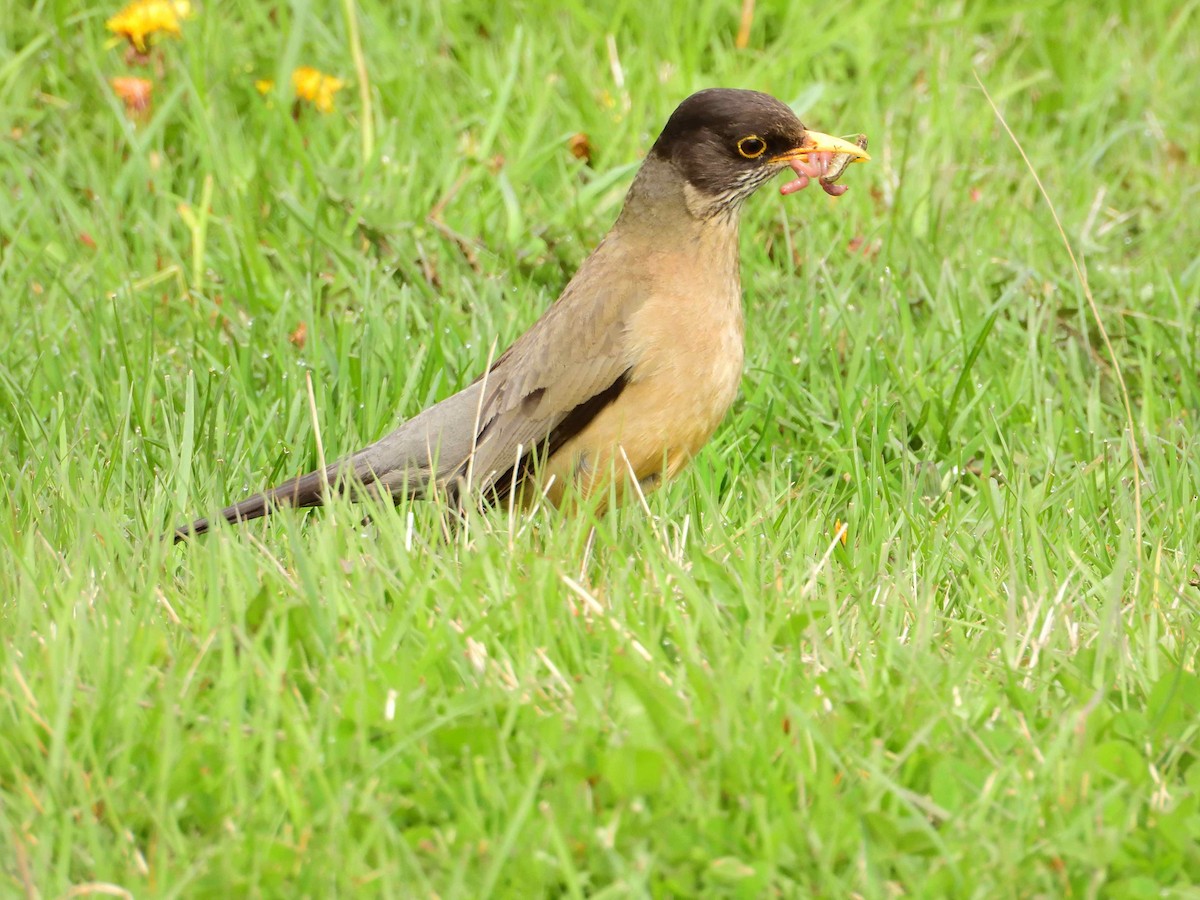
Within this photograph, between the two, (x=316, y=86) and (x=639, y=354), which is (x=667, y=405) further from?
(x=316, y=86)

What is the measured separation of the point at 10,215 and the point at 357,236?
53.3 inches

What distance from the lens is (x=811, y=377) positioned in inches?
201

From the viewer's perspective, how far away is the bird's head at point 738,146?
4414 millimetres

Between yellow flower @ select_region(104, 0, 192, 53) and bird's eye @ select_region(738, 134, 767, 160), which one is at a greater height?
yellow flower @ select_region(104, 0, 192, 53)

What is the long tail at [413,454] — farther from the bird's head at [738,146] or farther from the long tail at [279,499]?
the bird's head at [738,146]

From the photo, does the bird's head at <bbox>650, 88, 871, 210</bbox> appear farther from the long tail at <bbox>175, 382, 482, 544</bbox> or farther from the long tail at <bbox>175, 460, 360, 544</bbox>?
Result: the long tail at <bbox>175, 460, 360, 544</bbox>

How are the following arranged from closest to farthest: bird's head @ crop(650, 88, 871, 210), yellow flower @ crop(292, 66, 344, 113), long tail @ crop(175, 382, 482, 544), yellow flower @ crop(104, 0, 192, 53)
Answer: long tail @ crop(175, 382, 482, 544) < bird's head @ crop(650, 88, 871, 210) < yellow flower @ crop(104, 0, 192, 53) < yellow flower @ crop(292, 66, 344, 113)

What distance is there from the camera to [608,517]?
382cm

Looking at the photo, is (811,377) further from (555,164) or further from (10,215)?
(10,215)

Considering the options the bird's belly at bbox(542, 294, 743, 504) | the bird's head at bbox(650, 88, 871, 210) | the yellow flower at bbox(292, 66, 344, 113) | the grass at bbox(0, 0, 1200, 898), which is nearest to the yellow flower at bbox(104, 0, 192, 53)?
the grass at bbox(0, 0, 1200, 898)

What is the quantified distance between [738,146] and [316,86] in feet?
8.43

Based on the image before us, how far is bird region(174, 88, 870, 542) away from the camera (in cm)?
425

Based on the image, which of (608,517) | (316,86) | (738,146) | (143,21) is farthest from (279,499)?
(143,21)

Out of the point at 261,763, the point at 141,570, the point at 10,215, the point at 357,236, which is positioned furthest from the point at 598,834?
the point at 10,215
